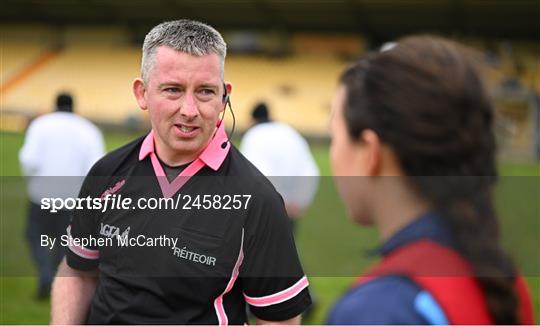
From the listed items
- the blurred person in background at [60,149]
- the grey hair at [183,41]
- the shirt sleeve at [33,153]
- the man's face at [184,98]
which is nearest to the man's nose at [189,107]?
the man's face at [184,98]

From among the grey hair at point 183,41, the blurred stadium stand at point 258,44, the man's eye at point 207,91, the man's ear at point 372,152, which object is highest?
the grey hair at point 183,41

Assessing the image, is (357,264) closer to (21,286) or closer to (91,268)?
(21,286)

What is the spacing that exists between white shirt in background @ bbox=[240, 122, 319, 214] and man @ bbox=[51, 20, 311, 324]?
3.62 metres

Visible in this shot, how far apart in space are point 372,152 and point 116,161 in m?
1.39

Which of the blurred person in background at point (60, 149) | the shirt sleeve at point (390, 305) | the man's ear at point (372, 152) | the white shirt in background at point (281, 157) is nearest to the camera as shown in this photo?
the shirt sleeve at point (390, 305)

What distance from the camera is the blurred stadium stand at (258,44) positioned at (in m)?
29.5

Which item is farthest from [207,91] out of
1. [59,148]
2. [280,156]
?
[59,148]

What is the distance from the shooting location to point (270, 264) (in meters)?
2.25

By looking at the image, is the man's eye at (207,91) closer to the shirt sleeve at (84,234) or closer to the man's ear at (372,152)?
the shirt sleeve at (84,234)

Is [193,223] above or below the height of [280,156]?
above

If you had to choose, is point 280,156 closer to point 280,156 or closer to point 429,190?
point 280,156

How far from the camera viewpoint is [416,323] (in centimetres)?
113

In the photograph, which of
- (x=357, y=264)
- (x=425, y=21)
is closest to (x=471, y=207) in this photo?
(x=357, y=264)

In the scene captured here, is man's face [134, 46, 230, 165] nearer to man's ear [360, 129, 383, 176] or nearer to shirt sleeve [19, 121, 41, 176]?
man's ear [360, 129, 383, 176]
